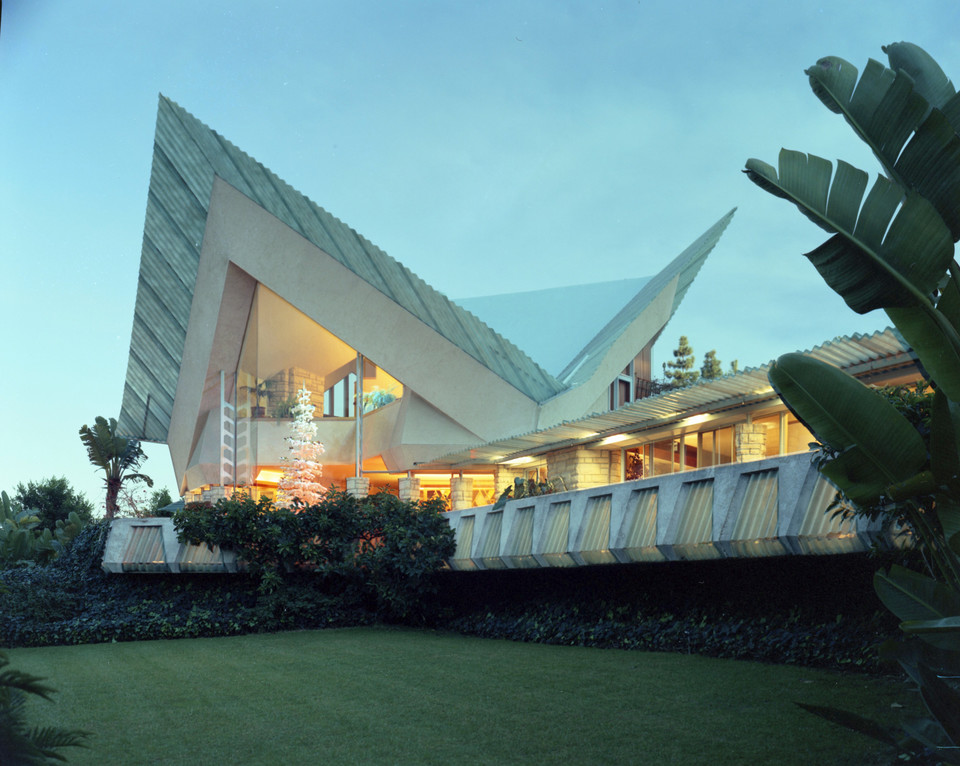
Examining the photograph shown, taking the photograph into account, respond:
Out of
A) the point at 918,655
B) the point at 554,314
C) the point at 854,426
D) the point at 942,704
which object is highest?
the point at 554,314

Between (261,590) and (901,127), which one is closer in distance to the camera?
(901,127)

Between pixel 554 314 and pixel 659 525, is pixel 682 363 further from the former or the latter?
pixel 659 525

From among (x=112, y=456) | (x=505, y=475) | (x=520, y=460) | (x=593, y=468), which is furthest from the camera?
(x=112, y=456)

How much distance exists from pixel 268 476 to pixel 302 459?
3746 mm

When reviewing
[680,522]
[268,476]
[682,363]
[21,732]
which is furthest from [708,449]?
[682,363]

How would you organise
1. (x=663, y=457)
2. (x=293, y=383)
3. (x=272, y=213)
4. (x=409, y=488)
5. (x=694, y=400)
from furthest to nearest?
(x=293, y=383) < (x=409, y=488) < (x=272, y=213) < (x=663, y=457) < (x=694, y=400)

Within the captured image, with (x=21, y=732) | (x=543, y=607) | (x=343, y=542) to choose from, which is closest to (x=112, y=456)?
(x=343, y=542)

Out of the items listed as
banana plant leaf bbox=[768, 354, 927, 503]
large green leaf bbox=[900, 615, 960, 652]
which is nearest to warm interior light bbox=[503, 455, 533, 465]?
banana plant leaf bbox=[768, 354, 927, 503]

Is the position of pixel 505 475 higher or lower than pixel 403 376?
lower

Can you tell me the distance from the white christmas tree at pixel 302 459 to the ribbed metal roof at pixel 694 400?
5.25m

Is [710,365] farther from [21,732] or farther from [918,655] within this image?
[21,732]

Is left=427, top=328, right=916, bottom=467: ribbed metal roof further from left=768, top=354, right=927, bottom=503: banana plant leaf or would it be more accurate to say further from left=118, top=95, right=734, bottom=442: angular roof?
left=768, top=354, right=927, bottom=503: banana plant leaf

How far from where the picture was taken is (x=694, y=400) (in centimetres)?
1427

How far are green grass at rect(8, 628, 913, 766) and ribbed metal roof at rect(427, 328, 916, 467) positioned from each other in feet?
13.7
